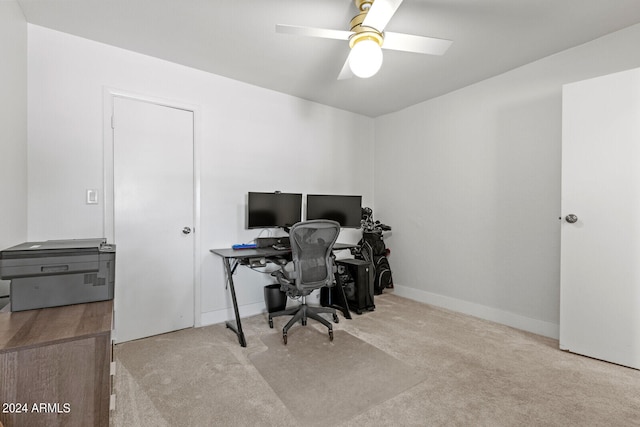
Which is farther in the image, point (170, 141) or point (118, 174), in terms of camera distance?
point (170, 141)

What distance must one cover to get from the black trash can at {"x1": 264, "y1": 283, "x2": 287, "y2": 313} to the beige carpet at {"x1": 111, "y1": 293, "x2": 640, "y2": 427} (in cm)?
38

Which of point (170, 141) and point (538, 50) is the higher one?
point (538, 50)

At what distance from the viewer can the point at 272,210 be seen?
10.8 ft

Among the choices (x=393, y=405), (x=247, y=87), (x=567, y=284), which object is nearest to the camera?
(x=393, y=405)

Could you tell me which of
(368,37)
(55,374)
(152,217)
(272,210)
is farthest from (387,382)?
(152,217)

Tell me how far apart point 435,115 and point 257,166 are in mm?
2347

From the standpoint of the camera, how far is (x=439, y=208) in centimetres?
380

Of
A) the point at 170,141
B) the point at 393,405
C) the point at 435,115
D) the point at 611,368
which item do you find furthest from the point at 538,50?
the point at 170,141

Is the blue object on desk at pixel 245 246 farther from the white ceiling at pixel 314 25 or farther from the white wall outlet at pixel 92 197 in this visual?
the white ceiling at pixel 314 25

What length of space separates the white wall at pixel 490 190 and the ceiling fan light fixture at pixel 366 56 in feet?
6.74

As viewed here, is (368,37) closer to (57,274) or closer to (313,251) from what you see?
(313,251)

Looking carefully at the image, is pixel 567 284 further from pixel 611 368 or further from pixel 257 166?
pixel 257 166

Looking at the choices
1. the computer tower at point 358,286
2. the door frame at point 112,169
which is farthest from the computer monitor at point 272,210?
the computer tower at point 358,286

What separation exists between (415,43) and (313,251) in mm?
1863
